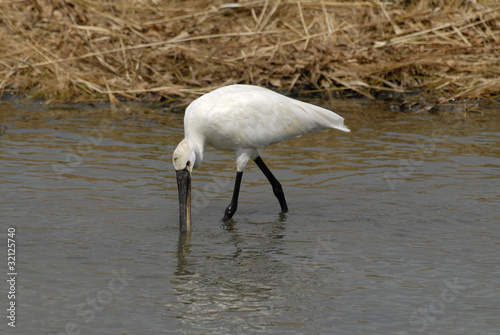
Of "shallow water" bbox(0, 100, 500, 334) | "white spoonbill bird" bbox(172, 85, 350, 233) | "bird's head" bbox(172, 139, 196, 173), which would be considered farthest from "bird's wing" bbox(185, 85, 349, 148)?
"shallow water" bbox(0, 100, 500, 334)

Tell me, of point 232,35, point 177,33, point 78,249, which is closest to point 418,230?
point 78,249

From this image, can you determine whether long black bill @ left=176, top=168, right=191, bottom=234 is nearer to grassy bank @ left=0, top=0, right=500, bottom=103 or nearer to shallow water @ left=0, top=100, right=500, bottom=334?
shallow water @ left=0, top=100, right=500, bottom=334


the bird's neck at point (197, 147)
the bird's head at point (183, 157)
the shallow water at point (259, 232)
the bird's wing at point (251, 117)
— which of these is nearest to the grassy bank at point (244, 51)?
the shallow water at point (259, 232)

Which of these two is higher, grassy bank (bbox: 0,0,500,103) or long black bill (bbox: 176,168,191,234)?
grassy bank (bbox: 0,0,500,103)

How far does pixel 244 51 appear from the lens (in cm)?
1289

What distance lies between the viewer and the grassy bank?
40.0 ft

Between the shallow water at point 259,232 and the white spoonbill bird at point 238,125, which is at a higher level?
the white spoonbill bird at point 238,125

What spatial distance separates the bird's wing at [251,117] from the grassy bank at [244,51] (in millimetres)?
4105

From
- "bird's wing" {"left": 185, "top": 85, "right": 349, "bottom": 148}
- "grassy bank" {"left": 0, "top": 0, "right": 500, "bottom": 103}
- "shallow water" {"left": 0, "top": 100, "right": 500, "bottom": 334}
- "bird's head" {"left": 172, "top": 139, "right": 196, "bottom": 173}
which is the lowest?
"shallow water" {"left": 0, "top": 100, "right": 500, "bottom": 334}

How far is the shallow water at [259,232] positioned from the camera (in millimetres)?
5270

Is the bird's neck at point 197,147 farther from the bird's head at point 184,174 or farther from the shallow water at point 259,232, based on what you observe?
the shallow water at point 259,232

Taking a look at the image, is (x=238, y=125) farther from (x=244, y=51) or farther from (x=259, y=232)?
(x=244, y=51)

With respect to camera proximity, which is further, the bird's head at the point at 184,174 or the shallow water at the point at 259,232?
the bird's head at the point at 184,174

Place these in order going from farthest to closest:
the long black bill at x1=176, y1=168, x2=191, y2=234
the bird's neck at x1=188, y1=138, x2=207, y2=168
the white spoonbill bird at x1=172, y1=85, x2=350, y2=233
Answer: the bird's neck at x1=188, y1=138, x2=207, y2=168
the white spoonbill bird at x1=172, y1=85, x2=350, y2=233
the long black bill at x1=176, y1=168, x2=191, y2=234
